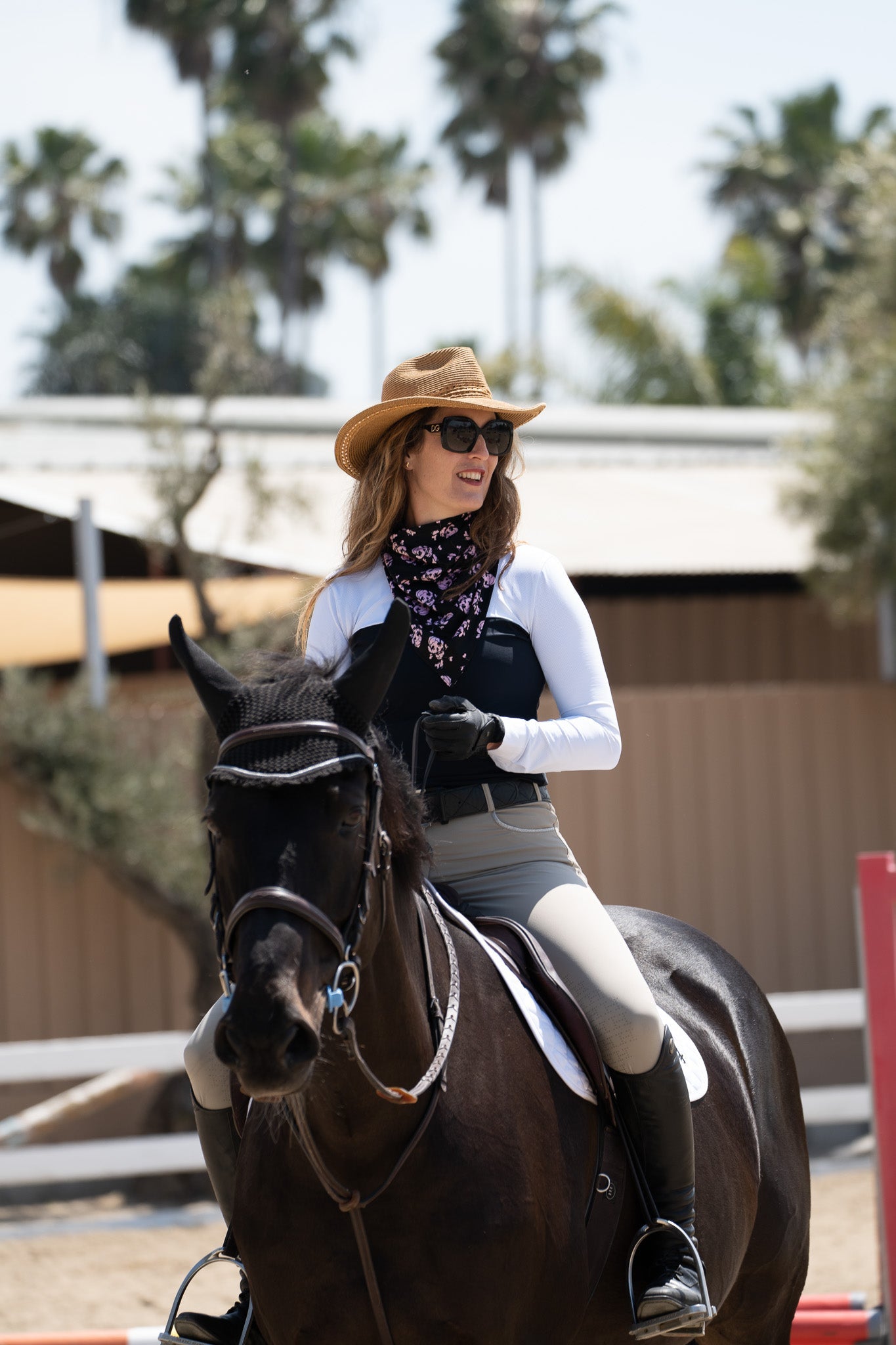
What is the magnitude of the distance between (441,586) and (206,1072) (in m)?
1.09

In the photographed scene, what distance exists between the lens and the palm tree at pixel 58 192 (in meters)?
39.0

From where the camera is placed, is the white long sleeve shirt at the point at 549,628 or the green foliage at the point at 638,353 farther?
the green foliage at the point at 638,353

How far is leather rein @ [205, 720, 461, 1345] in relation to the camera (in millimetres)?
2062

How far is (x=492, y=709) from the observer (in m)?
2.94

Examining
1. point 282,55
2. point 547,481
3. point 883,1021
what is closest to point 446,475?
point 883,1021

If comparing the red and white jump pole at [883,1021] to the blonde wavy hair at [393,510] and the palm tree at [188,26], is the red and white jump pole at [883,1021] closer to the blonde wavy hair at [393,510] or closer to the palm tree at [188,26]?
the blonde wavy hair at [393,510]

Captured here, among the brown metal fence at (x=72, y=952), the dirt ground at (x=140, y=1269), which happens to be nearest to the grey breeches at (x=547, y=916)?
the dirt ground at (x=140, y=1269)

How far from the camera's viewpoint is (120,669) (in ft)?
43.7

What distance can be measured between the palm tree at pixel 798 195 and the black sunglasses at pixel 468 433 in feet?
86.8

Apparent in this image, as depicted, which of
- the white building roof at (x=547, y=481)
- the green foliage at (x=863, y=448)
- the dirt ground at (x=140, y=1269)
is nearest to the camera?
the dirt ground at (x=140, y=1269)

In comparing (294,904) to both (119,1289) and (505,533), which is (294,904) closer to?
(505,533)

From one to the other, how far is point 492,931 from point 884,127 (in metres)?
30.8

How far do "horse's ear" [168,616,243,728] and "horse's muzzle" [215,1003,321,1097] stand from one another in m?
0.51

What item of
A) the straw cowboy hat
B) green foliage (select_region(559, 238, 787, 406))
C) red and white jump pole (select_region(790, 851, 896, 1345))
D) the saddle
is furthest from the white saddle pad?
green foliage (select_region(559, 238, 787, 406))
